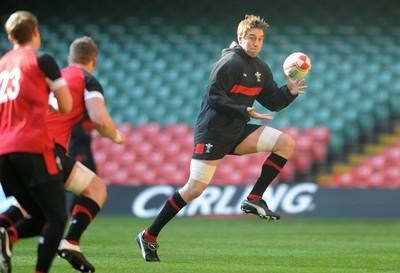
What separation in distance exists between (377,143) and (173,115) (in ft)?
14.0

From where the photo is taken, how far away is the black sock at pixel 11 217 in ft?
22.9

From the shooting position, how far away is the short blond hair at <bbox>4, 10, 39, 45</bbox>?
604 centimetres

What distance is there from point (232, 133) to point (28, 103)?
2.93 meters

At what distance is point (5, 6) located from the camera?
73.6 ft

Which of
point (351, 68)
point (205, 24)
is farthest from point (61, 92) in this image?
point (205, 24)

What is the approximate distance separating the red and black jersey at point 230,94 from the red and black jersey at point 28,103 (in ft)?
8.33

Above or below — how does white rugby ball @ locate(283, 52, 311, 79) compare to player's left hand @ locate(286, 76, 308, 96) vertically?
above

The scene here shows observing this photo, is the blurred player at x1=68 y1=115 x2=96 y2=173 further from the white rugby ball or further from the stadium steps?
the stadium steps

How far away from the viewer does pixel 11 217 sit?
7.09 metres

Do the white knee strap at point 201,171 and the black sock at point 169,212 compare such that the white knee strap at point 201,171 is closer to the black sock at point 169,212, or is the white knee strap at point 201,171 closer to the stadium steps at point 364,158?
the black sock at point 169,212

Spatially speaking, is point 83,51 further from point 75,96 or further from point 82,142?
point 82,142

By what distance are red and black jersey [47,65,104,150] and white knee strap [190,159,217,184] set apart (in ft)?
5.56

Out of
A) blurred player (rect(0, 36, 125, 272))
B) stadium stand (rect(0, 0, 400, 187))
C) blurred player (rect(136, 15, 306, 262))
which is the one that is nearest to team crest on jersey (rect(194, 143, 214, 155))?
blurred player (rect(136, 15, 306, 262))

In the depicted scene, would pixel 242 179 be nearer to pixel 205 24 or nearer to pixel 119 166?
pixel 119 166
